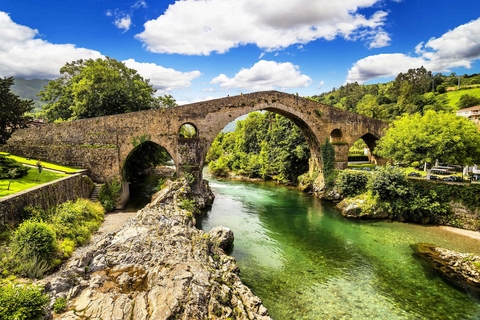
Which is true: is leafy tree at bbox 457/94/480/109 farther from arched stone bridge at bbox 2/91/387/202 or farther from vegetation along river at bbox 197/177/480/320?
vegetation along river at bbox 197/177/480/320

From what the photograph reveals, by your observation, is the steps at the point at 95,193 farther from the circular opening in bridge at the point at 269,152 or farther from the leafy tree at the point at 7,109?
the circular opening in bridge at the point at 269,152

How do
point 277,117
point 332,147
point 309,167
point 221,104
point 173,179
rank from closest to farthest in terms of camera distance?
point 173,179, point 221,104, point 332,147, point 309,167, point 277,117

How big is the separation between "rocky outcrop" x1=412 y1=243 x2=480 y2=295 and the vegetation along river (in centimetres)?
56

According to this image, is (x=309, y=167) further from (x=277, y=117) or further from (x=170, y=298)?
(x=170, y=298)

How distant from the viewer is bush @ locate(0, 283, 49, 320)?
6065mm

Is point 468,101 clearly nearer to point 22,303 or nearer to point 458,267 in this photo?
point 458,267

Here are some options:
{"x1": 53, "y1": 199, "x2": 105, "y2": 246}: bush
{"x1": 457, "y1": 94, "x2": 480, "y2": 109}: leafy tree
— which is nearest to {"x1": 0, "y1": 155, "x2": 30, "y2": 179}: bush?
{"x1": 53, "y1": 199, "x2": 105, "y2": 246}: bush

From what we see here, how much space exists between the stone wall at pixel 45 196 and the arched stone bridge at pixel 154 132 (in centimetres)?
271

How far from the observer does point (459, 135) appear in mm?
18547

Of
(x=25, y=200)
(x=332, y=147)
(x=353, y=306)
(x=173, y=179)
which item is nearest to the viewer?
(x=353, y=306)

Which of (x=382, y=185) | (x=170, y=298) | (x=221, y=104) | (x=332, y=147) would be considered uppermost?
(x=221, y=104)

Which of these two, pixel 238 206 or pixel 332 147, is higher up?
pixel 332 147

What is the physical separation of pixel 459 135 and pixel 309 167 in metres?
14.6

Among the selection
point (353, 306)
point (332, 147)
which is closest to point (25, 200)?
point (353, 306)
